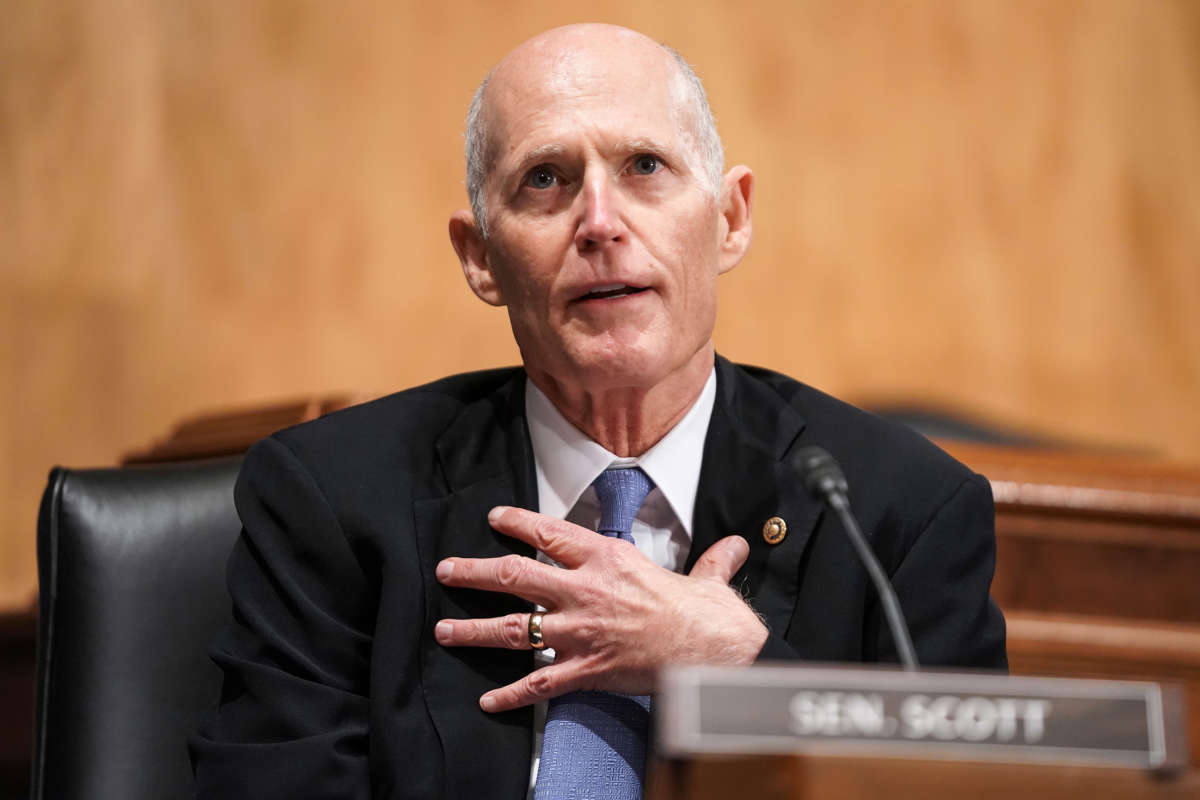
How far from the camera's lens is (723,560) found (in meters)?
1.38

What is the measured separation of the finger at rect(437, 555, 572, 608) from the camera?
1.32 metres

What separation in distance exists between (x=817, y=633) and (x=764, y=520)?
0.52ft

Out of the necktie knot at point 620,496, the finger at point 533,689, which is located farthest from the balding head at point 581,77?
the finger at point 533,689

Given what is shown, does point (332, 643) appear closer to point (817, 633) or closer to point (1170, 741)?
point (817, 633)

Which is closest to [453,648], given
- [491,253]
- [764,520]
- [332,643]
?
[332,643]

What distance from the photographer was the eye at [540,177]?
1501 mm

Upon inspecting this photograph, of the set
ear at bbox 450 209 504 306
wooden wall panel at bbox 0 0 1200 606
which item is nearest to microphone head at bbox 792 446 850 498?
ear at bbox 450 209 504 306

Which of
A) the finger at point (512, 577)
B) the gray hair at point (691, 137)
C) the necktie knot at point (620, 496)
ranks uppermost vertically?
the gray hair at point (691, 137)

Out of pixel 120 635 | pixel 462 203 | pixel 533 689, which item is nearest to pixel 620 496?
pixel 533 689

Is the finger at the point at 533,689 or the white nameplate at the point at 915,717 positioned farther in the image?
the finger at the point at 533,689

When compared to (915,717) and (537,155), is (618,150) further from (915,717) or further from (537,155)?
(915,717)

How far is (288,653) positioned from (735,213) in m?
0.85

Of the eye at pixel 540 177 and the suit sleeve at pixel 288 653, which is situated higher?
the eye at pixel 540 177

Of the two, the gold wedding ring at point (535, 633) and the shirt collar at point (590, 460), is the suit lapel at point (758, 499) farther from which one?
the gold wedding ring at point (535, 633)
